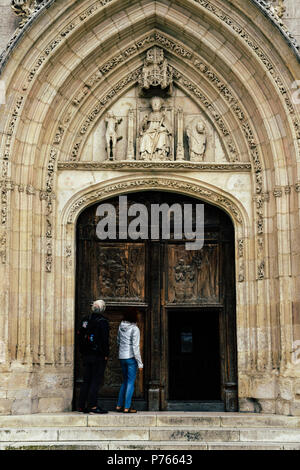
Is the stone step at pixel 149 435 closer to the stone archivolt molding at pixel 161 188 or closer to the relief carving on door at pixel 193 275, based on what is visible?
the relief carving on door at pixel 193 275

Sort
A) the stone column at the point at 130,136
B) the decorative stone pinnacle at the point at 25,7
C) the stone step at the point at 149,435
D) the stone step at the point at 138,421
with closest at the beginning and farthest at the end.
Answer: the stone step at the point at 149,435, the stone step at the point at 138,421, the decorative stone pinnacle at the point at 25,7, the stone column at the point at 130,136

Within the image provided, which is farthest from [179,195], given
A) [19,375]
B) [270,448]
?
[270,448]

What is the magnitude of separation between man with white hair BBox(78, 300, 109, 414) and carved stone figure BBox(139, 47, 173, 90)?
3.93 meters

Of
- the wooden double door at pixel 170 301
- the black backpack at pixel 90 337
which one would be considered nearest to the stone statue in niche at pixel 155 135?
the wooden double door at pixel 170 301

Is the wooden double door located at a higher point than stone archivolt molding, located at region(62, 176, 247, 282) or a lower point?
lower

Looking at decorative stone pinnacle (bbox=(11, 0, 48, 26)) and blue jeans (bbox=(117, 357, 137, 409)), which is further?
decorative stone pinnacle (bbox=(11, 0, 48, 26))

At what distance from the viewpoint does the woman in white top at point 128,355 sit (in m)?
10.9

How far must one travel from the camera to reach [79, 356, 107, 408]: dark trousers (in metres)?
10.7

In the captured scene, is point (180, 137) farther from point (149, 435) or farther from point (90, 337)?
point (149, 435)

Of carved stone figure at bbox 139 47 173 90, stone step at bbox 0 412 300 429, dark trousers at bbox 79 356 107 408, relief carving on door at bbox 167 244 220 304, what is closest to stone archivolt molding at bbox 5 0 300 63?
carved stone figure at bbox 139 47 173 90

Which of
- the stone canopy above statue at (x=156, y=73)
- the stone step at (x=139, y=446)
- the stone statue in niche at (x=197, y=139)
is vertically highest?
the stone canopy above statue at (x=156, y=73)

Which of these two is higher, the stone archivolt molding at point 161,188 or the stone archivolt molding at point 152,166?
the stone archivolt molding at point 152,166

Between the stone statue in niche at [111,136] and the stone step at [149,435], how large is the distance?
4782mm

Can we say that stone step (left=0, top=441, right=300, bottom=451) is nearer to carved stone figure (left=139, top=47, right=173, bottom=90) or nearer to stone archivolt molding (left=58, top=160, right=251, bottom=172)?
stone archivolt molding (left=58, top=160, right=251, bottom=172)
